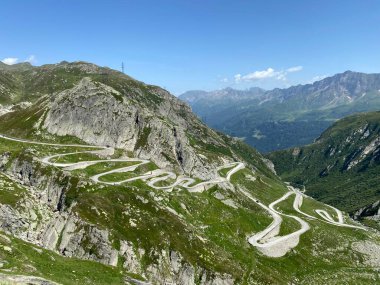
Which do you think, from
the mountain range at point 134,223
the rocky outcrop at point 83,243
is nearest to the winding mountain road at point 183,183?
the mountain range at point 134,223

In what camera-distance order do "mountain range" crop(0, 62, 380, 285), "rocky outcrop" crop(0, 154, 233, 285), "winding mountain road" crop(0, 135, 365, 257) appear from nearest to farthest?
"mountain range" crop(0, 62, 380, 285), "rocky outcrop" crop(0, 154, 233, 285), "winding mountain road" crop(0, 135, 365, 257)

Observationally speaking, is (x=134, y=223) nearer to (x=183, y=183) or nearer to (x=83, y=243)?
(x=83, y=243)

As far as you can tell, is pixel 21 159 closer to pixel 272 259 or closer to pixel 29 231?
pixel 29 231

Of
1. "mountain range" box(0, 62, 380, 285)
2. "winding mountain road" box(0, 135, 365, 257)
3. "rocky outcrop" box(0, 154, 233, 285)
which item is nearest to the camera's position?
"mountain range" box(0, 62, 380, 285)

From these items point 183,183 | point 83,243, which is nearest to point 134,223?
point 83,243

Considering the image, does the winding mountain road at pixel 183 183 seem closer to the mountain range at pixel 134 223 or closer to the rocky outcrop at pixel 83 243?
the mountain range at pixel 134 223

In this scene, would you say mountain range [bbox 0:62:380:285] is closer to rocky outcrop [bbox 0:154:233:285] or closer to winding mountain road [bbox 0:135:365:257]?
rocky outcrop [bbox 0:154:233:285]

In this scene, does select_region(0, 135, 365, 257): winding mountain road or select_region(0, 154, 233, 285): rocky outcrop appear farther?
select_region(0, 135, 365, 257): winding mountain road

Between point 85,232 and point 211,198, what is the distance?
73864 millimetres

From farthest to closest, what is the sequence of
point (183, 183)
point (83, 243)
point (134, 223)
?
point (183, 183), point (134, 223), point (83, 243)

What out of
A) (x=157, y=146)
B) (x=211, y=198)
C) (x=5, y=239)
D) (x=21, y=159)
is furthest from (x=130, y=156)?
(x=5, y=239)

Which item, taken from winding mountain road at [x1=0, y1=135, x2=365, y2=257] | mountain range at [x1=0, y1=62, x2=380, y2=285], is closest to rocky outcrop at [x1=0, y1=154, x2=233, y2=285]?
mountain range at [x1=0, y1=62, x2=380, y2=285]

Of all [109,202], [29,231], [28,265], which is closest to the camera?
[28,265]

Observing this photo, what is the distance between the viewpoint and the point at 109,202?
104m
